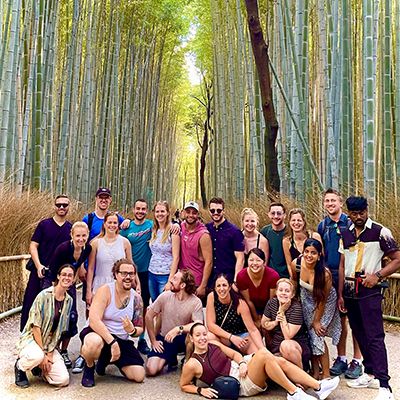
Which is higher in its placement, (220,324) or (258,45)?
(258,45)

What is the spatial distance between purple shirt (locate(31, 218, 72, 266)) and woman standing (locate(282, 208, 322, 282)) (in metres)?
1.73

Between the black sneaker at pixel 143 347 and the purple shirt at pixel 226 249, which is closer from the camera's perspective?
the purple shirt at pixel 226 249

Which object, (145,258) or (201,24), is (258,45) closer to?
(145,258)

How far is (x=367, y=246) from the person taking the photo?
315cm

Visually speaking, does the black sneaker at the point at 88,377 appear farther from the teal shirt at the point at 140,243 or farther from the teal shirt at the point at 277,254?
the teal shirt at the point at 277,254

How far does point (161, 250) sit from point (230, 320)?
3.14 feet

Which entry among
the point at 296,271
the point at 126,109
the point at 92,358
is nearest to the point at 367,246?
the point at 296,271

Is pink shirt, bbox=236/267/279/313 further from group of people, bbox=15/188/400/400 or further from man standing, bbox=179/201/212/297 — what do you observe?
man standing, bbox=179/201/212/297

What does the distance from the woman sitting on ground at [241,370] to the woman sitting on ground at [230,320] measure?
101 mm

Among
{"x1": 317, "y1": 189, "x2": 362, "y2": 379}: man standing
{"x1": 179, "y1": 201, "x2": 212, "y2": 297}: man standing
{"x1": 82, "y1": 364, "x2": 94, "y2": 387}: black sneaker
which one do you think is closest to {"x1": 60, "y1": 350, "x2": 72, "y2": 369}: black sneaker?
{"x1": 82, "y1": 364, "x2": 94, "y2": 387}: black sneaker

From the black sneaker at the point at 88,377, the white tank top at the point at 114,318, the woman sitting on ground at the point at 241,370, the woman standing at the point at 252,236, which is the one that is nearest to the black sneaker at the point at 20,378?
the black sneaker at the point at 88,377

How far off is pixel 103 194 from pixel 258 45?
10.7 ft

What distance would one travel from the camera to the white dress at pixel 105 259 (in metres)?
3.94

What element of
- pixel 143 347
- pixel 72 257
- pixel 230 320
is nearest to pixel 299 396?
pixel 230 320
